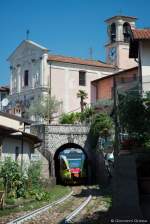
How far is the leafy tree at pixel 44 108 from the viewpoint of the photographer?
53.9 meters

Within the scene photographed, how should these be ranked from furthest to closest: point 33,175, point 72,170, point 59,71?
point 59,71
point 72,170
point 33,175

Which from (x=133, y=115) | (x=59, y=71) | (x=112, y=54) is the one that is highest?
(x=112, y=54)

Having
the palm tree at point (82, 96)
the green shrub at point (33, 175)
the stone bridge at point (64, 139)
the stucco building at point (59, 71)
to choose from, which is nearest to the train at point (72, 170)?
the stone bridge at point (64, 139)

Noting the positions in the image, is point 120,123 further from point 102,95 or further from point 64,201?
point 102,95

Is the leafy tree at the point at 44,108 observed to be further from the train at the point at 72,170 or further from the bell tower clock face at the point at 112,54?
the bell tower clock face at the point at 112,54

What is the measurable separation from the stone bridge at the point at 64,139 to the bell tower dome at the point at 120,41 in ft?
84.7

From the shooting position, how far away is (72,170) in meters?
39.7

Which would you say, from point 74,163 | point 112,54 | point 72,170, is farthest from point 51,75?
point 72,170

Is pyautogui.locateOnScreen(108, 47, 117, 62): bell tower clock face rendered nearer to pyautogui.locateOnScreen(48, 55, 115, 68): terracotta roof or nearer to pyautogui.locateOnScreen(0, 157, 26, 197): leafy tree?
pyautogui.locateOnScreen(48, 55, 115, 68): terracotta roof

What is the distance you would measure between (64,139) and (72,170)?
3.06 metres

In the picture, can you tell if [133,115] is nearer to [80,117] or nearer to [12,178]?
[12,178]

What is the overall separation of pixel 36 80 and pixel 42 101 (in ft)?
15.6

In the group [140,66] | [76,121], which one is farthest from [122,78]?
[76,121]

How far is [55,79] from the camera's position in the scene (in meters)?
58.3
